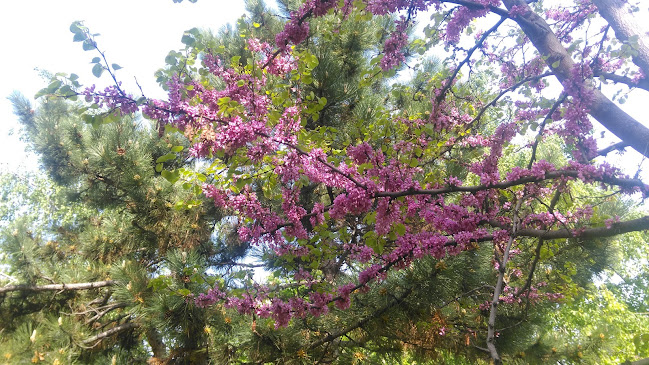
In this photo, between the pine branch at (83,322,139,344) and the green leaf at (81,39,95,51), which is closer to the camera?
the green leaf at (81,39,95,51)

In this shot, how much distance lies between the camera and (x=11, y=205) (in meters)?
17.6

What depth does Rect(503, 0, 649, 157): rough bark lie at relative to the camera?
2512mm

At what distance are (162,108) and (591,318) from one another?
1412 cm

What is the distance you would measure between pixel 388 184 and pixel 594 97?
171cm

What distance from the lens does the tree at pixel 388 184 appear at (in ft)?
7.52

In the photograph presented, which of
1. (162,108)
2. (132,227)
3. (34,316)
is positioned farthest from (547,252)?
(34,316)

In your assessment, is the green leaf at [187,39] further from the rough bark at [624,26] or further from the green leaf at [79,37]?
the rough bark at [624,26]

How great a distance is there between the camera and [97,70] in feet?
6.32

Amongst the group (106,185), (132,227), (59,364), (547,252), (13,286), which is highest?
(106,185)

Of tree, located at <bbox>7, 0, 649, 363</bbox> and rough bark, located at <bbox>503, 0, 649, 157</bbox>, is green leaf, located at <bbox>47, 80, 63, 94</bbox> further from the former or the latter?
rough bark, located at <bbox>503, 0, 649, 157</bbox>

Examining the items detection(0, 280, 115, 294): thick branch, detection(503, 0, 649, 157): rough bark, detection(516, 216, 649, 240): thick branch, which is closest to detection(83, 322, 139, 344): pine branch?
detection(0, 280, 115, 294): thick branch

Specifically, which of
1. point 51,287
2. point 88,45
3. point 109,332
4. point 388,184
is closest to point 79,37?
point 88,45

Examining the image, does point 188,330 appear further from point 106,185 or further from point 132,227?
point 106,185

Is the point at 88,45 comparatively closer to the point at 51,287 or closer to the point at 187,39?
the point at 187,39
